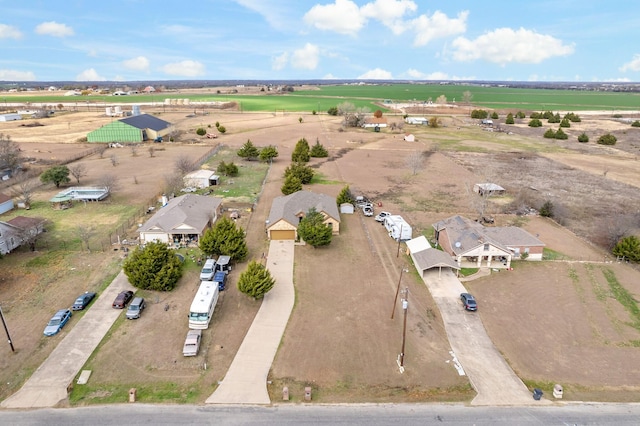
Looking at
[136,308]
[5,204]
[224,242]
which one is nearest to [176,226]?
[224,242]

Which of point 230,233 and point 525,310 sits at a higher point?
point 230,233

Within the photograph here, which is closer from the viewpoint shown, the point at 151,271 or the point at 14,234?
the point at 151,271

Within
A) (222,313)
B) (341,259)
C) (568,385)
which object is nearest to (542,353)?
(568,385)

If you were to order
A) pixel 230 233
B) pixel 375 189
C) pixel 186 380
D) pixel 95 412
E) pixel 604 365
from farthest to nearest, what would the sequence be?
pixel 375 189
pixel 230 233
pixel 604 365
pixel 186 380
pixel 95 412

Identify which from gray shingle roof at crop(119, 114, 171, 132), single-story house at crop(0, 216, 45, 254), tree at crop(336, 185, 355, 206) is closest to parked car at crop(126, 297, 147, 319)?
single-story house at crop(0, 216, 45, 254)

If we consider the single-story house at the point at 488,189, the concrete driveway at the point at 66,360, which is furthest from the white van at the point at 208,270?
the single-story house at the point at 488,189

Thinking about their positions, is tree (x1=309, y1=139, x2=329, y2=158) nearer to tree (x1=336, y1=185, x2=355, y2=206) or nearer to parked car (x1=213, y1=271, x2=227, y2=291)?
tree (x1=336, y1=185, x2=355, y2=206)

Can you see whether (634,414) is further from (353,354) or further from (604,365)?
(353,354)

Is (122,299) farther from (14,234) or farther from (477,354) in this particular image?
(477,354)
